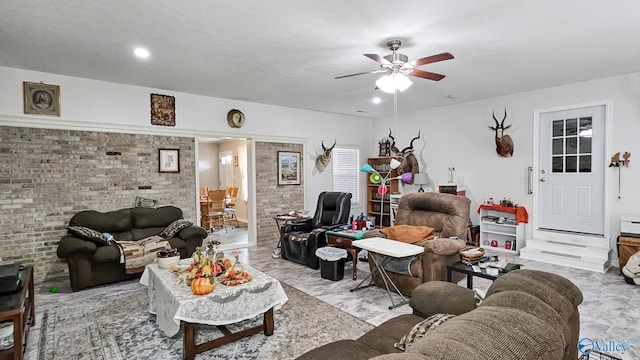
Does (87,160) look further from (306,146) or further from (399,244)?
(399,244)

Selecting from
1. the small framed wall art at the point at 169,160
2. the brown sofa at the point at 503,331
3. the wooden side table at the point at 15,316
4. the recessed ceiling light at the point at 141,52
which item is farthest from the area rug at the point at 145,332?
the recessed ceiling light at the point at 141,52

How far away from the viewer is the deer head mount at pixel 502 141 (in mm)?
5816

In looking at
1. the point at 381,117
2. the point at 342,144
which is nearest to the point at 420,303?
the point at 342,144

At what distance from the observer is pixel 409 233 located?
13.2ft

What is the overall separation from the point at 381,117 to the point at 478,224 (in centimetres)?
325

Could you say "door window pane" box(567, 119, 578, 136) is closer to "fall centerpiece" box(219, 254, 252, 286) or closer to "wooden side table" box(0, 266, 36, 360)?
"fall centerpiece" box(219, 254, 252, 286)

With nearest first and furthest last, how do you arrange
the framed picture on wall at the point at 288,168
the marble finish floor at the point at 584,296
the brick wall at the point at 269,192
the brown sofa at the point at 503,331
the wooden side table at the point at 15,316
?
the brown sofa at the point at 503,331
the wooden side table at the point at 15,316
the marble finish floor at the point at 584,296
the brick wall at the point at 269,192
the framed picture on wall at the point at 288,168

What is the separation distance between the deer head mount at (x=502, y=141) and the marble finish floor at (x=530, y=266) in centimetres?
182

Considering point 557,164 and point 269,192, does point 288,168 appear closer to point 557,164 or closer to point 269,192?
point 269,192

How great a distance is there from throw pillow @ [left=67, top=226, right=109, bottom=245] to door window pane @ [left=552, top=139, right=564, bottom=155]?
21.8ft

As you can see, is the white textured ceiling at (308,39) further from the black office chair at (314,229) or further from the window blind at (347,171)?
the window blind at (347,171)

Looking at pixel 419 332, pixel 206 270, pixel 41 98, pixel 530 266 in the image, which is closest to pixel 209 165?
pixel 41 98

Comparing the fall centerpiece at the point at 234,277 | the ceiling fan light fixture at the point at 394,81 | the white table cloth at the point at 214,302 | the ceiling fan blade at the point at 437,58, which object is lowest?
the white table cloth at the point at 214,302

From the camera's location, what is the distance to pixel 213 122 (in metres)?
5.86
